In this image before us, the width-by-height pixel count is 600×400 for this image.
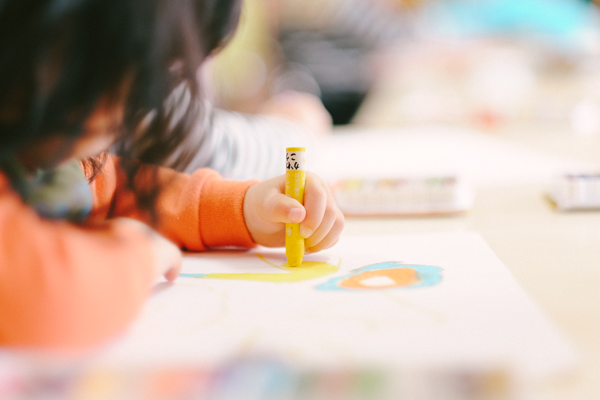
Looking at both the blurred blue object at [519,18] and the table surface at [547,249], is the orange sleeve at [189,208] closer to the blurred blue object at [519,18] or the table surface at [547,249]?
the table surface at [547,249]

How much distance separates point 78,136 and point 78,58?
0.05 m

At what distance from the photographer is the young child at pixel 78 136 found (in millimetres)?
250

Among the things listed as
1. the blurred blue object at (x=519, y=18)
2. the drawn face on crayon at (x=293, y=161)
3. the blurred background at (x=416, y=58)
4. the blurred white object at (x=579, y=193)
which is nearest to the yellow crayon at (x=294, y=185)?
the drawn face on crayon at (x=293, y=161)

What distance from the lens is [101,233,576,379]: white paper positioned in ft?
0.75

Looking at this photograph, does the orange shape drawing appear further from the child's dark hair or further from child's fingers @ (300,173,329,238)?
the child's dark hair

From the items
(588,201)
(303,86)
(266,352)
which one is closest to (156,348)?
(266,352)

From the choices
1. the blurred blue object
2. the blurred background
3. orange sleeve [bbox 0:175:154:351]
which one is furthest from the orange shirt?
the blurred blue object

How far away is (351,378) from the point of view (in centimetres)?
21

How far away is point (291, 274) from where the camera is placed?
0.36 metres

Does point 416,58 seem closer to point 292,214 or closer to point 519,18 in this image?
point 519,18

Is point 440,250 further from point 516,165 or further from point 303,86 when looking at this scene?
point 303,86

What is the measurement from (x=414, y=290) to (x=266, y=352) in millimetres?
120

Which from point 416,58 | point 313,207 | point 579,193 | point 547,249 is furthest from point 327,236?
point 416,58

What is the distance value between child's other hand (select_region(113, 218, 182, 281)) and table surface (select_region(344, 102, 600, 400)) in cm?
21
